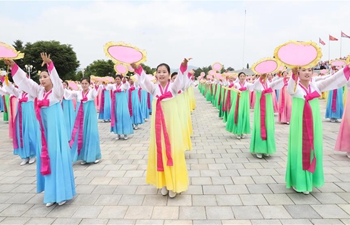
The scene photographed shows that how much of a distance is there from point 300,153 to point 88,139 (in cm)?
402

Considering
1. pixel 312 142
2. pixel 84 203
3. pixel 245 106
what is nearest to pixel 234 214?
pixel 312 142

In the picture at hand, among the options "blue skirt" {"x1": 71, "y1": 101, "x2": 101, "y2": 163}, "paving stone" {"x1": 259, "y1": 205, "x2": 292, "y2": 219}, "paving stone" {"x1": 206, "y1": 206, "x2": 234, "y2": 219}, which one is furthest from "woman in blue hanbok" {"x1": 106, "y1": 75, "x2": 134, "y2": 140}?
"paving stone" {"x1": 259, "y1": 205, "x2": 292, "y2": 219}

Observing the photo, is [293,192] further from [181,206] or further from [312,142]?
[181,206]

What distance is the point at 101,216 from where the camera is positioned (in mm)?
3193

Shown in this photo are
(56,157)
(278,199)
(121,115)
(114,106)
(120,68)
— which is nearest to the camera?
(56,157)

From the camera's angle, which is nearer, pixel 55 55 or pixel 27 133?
pixel 27 133

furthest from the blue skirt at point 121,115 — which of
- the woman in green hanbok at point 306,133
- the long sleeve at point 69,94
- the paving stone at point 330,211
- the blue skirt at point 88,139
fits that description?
the paving stone at point 330,211

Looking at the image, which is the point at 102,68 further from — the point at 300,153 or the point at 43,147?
the point at 300,153

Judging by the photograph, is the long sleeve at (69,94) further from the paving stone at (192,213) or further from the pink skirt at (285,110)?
the pink skirt at (285,110)

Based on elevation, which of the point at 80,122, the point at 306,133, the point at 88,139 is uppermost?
the point at 306,133

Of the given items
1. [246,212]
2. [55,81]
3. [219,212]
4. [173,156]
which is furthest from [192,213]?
[55,81]

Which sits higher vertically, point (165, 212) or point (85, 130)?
point (85, 130)

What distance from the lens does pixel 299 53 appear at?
3625 millimetres

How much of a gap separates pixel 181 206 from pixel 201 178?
1108 mm
